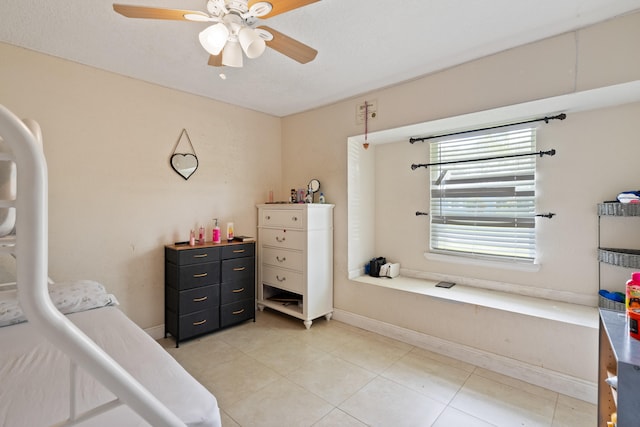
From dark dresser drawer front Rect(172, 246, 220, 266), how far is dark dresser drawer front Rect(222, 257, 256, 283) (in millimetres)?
140

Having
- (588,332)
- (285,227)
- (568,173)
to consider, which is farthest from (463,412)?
(285,227)

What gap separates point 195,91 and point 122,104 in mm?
678

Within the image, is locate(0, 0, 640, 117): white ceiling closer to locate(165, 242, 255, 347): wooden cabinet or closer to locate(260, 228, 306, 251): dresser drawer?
locate(260, 228, 306, 251): dresser drawer

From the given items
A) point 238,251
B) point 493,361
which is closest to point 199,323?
point 238,251

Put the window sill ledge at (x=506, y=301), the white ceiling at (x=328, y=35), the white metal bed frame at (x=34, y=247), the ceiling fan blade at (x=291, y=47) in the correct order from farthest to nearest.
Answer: the window sill ledge at (x=506, y=301)
the white ceiling at (x=328, y=35)
the ceiling fan blade at (x=291, y=47)
the white metal bed frame at (x=34, y=247)

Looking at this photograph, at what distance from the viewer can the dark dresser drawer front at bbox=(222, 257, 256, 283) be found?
300 centimetres

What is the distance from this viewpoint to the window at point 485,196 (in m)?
2.54

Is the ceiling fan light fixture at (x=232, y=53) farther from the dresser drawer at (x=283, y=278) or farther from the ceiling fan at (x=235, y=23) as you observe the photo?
the dresser drawer at (x=283, y=278)

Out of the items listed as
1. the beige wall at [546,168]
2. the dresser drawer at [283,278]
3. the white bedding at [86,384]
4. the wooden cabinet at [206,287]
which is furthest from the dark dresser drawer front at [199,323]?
the beige wall at [546,168]

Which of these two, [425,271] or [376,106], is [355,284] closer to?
[425,271]

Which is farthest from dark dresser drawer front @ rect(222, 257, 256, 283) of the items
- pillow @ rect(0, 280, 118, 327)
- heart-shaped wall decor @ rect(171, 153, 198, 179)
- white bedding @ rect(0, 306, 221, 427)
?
white bedding @ rect(0, 306, 221, 427)

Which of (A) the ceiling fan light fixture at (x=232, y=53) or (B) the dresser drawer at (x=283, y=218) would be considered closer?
(A) the ceiling fan light fixture at (x=232, y=53)

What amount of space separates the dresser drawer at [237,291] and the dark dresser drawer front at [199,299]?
0.21 feet

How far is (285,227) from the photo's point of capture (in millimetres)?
3275
